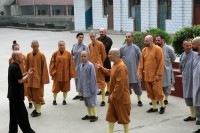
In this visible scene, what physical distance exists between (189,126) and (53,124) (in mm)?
2707

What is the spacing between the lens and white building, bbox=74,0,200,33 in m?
25.9

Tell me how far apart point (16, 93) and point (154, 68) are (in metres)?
2.95

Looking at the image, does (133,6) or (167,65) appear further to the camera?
(133,6)

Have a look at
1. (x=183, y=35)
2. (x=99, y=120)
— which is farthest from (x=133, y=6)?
(x=99, y=120)

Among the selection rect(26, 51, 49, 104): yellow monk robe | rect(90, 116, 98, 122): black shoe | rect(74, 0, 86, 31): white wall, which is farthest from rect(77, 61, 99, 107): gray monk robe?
rect(74, 0, 86, 31): white wall

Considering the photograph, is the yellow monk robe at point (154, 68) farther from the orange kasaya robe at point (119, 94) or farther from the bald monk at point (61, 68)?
the bald monk at point (61, 68)

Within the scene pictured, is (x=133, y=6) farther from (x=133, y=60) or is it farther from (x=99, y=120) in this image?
(x=99, y=120)

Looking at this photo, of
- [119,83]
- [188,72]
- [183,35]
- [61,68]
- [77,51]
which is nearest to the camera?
[119,83]

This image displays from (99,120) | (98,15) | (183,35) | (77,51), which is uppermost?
(98,15)

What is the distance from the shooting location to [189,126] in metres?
7.48

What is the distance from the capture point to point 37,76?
336 inches

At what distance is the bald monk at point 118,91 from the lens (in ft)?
21.1

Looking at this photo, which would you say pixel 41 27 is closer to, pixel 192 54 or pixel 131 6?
pixel 131 6

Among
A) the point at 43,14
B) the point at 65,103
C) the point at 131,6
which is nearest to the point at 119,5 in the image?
the point at 131,6
